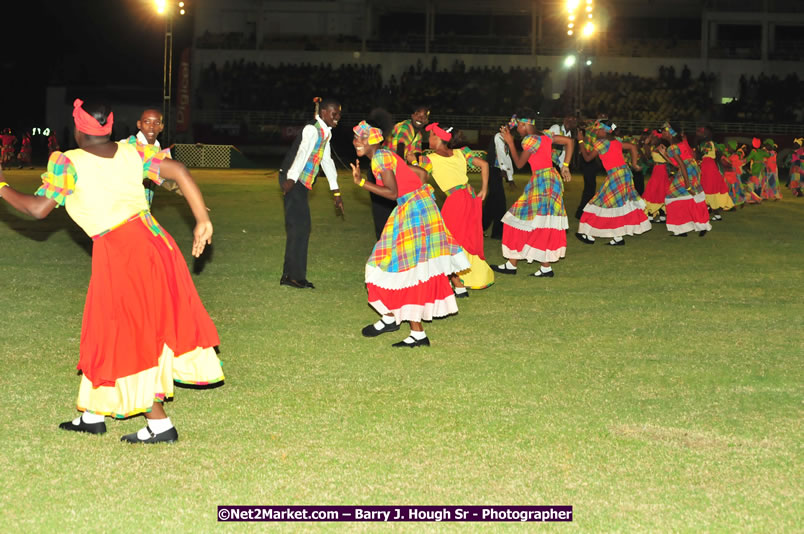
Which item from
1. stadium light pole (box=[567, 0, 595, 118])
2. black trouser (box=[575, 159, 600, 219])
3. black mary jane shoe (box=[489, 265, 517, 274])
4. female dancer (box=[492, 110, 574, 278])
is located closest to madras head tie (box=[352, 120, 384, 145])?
female dancer (box=[492, 110, 574, 278])

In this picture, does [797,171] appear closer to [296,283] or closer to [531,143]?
[531,143]

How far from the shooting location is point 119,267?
509cm

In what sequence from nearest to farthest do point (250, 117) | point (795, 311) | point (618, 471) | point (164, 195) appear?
point (618, 471)
point (795, 311)
point (164, 195)
point (250, 117)

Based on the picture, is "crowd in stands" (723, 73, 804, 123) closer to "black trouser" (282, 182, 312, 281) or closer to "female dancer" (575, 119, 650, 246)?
"female dancer" (575, 119, 650, 246)

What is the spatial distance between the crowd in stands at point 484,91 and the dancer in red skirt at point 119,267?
141 ft

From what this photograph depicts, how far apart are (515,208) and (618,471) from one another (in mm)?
7518

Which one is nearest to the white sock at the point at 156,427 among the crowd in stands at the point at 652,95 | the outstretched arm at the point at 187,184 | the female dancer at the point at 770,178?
the outstretched arm at the point at 187,184

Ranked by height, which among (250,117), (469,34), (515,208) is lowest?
(515,208)

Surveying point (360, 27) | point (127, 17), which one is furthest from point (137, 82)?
point (360, 27)

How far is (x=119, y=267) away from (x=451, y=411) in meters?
2.09

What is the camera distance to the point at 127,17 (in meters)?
59.0

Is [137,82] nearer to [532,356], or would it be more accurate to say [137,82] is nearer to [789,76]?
[789,76]

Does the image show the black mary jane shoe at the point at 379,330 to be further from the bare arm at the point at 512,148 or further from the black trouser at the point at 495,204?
the black trouser at the point at 495,204

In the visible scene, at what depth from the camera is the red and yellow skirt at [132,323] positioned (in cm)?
508
